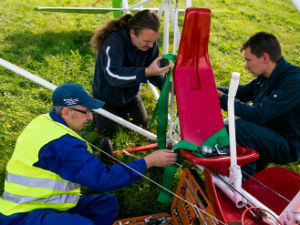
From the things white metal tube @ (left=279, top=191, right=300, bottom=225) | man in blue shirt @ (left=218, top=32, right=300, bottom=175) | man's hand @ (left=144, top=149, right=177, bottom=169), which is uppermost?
man in blue shirt @ (left=218, top=32, right=300, bottom=175)

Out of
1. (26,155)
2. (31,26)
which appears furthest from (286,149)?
(31,26)

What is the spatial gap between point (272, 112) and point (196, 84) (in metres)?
0.77

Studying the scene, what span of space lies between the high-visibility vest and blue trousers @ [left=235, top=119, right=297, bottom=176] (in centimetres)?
164

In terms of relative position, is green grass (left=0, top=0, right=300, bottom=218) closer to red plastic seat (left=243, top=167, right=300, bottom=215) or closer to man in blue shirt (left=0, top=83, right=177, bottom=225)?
man in blue shirt (left=0, top=83, right=177, bottom=225)

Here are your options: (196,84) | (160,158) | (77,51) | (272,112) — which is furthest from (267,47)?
(77,51)

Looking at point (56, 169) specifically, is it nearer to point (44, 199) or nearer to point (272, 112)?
point (44, 199)

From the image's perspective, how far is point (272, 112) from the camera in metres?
2.69

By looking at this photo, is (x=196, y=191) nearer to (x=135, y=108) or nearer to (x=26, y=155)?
(x=26, y=155)

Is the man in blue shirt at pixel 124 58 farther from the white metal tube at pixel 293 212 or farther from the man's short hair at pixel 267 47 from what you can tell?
the white metal tube at pixel 293 212

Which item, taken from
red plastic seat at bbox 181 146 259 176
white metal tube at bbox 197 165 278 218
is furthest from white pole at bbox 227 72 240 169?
white metal tube at bbox 197 165 278 218

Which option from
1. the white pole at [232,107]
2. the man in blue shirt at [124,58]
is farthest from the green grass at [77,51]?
the white pole at [232,107]

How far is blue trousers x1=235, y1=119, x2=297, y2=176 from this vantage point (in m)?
2.76

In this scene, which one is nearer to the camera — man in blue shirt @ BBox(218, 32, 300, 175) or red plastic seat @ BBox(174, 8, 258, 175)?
red plastic seat @ BBox(174, 8, 258, 175)

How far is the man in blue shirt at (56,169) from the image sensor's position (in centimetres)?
212
